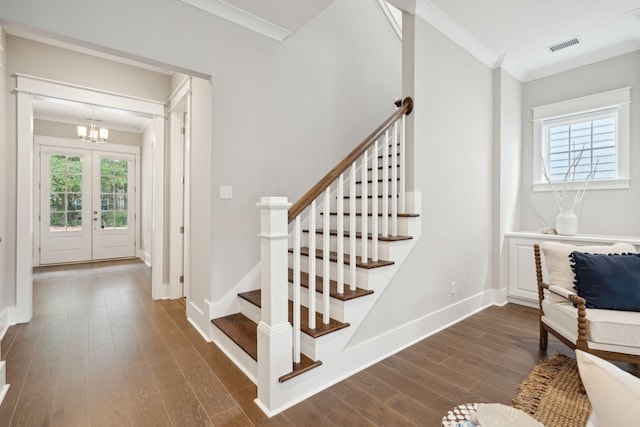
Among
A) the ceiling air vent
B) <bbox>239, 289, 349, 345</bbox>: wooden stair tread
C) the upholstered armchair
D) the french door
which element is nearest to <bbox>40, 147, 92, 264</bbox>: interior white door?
the french door

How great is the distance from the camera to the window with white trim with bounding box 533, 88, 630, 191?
10.7 feet

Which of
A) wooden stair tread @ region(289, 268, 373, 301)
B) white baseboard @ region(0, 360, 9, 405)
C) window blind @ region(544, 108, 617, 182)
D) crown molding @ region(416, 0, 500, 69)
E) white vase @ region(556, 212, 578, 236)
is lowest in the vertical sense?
white baseboard @ region(0, 360, 9, 405)

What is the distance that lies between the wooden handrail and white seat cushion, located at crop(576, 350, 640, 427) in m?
1.40

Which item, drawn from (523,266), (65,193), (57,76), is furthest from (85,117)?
(523,266)

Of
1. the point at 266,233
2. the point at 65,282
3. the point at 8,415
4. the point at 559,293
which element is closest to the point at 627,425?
the point at 266,233

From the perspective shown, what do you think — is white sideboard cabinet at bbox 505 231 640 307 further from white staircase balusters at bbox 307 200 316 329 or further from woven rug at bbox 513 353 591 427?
white staircase balusters at bbox 307 200 316 329

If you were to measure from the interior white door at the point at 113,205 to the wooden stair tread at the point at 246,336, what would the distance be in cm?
520

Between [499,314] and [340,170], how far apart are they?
253 cm

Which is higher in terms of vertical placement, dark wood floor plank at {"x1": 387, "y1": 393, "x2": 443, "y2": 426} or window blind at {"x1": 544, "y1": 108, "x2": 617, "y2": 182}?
window blind at {"x1": 544, "y1": 108, "x2": 617, "y2": 182}

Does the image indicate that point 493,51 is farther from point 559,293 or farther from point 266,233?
point 266,233

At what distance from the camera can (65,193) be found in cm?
589

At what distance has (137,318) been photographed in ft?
10.1

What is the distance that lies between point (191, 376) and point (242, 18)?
2826mm

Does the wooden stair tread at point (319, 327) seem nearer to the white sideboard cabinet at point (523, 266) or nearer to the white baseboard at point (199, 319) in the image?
the white baseboard at point (199, 319)
